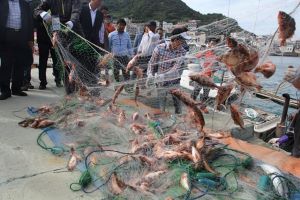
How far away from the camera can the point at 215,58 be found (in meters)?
4.41

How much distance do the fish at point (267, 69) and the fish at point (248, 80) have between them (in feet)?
0.30

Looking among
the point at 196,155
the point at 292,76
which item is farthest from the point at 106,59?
the point at 292,76

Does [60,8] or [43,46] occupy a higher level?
[60,8]

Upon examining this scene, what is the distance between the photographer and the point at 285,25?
3.64m

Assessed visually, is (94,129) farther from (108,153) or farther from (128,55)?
(128,55)

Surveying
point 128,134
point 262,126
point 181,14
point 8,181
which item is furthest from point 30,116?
point 181,14

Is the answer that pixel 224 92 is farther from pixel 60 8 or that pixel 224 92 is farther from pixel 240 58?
pixel 60 8

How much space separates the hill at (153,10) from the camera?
491 inches

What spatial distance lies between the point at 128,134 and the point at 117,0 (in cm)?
1793

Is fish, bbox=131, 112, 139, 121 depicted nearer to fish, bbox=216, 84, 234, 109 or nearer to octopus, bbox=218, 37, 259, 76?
fish, bbox=216, 84, 234, 109

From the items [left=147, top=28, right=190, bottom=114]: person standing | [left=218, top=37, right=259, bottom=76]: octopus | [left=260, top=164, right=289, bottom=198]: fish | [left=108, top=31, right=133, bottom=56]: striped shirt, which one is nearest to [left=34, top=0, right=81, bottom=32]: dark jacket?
[left=108, top=31, right=133, bottom=56]: striped shirt

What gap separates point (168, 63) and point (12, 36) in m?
3.35

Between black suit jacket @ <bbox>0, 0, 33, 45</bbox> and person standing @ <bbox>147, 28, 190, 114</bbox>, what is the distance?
9.18 feet

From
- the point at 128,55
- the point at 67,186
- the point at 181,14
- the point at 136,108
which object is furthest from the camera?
the point at 181,14
